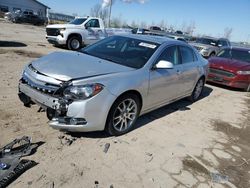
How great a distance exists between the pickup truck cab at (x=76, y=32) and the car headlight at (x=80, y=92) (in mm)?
11113

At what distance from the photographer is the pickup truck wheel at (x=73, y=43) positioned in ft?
46.3

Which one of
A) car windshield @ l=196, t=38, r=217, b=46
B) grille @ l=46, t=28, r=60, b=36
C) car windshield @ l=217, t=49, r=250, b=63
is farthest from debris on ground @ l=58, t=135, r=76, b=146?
car windshield @ l=196, t=38, r=217, b=46

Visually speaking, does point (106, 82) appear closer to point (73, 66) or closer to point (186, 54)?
point (73, 66)

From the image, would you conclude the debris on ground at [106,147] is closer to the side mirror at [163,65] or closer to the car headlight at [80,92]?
the car headlight at [80,92]

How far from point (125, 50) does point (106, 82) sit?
1426 millimetres

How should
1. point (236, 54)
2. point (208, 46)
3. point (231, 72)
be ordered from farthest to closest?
point (208, 46) → point (236, 54) → point (231, 72)

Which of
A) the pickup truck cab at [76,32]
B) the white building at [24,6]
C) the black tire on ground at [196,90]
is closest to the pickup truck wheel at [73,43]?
the pickup truck cab at [76,32]

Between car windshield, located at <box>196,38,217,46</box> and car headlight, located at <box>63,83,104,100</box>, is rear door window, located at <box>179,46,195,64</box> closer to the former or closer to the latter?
car headlight, located at <box>63,83,104,100</box>

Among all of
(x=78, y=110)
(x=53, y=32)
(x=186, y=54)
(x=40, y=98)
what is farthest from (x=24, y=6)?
(x=78, y=110)

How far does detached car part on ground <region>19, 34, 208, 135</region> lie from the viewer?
3.50 m

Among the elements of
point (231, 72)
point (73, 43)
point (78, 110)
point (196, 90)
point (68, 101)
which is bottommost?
point (73, 43)

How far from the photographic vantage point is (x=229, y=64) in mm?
9219

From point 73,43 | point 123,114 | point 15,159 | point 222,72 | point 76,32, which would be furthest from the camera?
point 73,43

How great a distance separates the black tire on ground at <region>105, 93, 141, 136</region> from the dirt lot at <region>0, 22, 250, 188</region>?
0.45 feet
